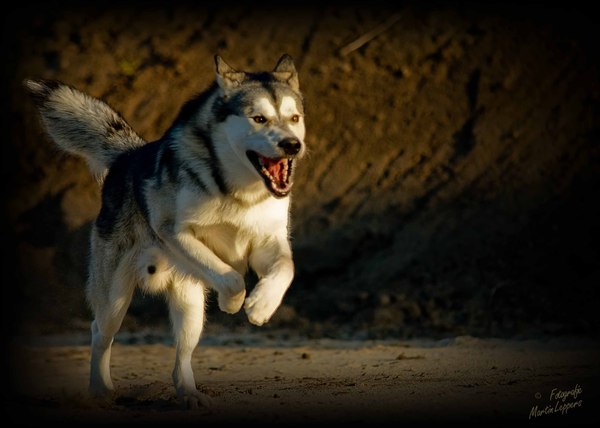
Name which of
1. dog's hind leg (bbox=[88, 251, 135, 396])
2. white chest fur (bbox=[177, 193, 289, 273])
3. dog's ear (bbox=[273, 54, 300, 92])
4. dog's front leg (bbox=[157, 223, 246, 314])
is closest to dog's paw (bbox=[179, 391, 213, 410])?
dog's front leg (bbox=[157, 223, 246, 314])

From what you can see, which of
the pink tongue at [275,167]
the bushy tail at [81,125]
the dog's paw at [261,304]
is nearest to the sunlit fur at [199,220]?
the dog's paw at [261,304]

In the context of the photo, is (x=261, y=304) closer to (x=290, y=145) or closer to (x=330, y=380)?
(x=290, y=145)

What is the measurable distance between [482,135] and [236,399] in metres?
6.91

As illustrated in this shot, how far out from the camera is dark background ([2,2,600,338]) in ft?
36.9

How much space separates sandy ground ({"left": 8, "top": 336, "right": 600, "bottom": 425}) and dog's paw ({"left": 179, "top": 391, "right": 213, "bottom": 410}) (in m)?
0.07

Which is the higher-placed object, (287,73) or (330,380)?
(287,73)

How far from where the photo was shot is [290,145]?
598cm

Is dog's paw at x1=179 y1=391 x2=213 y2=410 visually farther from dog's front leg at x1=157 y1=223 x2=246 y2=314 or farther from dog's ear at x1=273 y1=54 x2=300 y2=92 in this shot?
dog's ear at x1=273 y1=54 x2=300 y2=92

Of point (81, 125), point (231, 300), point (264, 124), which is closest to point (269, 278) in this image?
point (231, 300)

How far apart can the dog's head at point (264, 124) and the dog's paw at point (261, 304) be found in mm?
651

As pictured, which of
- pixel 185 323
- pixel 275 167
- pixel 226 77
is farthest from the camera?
pixel 185 323

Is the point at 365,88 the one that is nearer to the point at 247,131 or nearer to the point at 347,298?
the point at 347,298

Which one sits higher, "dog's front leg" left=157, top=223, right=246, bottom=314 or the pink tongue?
the pink tongue

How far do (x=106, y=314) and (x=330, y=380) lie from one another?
6.45 feet
